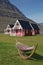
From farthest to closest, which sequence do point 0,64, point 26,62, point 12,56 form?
point 12,56, point 26,62, point 0,64

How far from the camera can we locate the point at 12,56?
54.4ft

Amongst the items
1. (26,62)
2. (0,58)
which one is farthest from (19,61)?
(0,58)

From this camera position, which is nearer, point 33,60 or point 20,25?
point 33,60

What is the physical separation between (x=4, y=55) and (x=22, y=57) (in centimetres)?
172

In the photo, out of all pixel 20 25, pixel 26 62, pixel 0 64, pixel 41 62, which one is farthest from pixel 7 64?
pixel 20 25

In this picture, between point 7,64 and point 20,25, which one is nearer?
point 7,64

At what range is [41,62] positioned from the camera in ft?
50.5

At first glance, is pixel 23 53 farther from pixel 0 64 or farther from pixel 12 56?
pixel 0 64

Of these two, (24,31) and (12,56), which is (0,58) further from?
(24,31)

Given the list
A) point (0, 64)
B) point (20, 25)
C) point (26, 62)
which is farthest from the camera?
point (20, 25)

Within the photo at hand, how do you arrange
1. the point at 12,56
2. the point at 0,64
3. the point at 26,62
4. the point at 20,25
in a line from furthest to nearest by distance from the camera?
the point at 20,25 < the point at 12,56 < the point at 26,62 < the point at 0,64

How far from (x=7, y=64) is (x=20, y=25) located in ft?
163

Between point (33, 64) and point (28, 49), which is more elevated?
point (28, 49)

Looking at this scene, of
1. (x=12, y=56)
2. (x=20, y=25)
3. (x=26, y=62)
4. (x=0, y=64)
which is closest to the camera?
(x=0, y=64)
